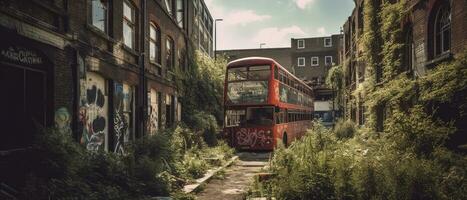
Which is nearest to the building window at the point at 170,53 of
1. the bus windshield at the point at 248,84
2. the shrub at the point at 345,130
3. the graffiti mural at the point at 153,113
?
the graffiti mural at the point at 153,113

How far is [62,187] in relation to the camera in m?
5.74

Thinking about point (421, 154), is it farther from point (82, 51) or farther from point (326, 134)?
point (82, 51)

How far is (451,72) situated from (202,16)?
110 ft

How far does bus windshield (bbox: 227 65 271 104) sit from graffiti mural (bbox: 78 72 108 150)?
718 centimetres

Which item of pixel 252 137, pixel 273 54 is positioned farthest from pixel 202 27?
pixel 273 54

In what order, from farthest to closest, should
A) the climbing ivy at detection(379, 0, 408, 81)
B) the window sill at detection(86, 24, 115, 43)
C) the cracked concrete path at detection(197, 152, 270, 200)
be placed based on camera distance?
1. the climbing ivy at detection(379, 0, 408, 81)
2. the window sill at detection(86, 24, 115, 43)
3. the cracked concrete path at detection(197, 152, 270, 200)

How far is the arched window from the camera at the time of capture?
34.1ft

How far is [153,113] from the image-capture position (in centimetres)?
1532

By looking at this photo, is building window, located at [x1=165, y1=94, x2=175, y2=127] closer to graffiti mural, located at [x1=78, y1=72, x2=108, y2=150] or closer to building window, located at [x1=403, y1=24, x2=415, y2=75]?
graffiti mural, located at [x1=78, y1=72, x2=108, y2=150]

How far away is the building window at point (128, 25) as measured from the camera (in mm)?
12660

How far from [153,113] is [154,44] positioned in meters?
2.98

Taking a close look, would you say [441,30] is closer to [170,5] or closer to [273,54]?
[170,5]

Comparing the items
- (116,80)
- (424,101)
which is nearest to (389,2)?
(424,101)

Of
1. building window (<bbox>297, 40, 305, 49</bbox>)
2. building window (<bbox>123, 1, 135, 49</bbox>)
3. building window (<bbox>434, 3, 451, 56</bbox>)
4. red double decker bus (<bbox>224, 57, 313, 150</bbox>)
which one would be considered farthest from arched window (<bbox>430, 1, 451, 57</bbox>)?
building window (<bbox>297, 40, 305, 49</bbox>)
